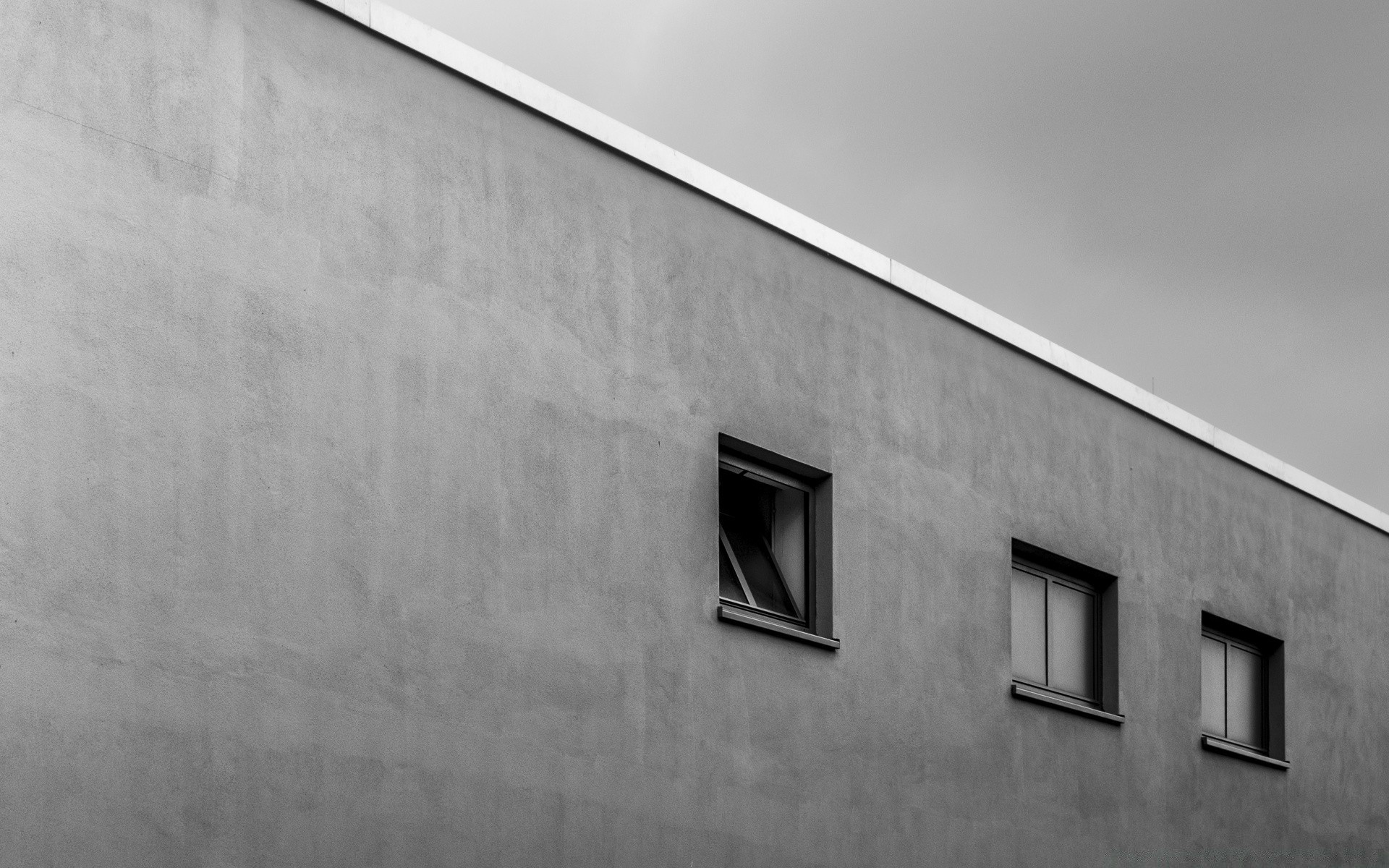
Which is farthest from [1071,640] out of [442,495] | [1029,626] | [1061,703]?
[442,495]

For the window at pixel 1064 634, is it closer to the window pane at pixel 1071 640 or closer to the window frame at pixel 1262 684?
the window pane at pixel 1071 640

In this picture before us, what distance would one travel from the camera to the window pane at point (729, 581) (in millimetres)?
11500

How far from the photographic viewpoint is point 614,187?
1095 cm

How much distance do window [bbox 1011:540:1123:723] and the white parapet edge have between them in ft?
5.46

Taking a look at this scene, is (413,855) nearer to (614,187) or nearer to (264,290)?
(264,290)

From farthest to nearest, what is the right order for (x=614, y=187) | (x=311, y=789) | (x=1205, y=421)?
1. (x=1205, y=421)
2. (x=614, y=187)
3. (x=311, y=789)

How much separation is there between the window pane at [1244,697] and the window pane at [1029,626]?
3202 mm

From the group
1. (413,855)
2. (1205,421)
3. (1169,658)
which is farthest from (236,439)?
(1205,421)

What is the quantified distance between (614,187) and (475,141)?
1.13 metres

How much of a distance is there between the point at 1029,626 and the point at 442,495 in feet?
20.0

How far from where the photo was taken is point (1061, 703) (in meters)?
13.6

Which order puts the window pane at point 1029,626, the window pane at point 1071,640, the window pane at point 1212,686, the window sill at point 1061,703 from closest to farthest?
1. the window sill at point 1061,703
2. the window pane at point 1029,626
3. the window pane at point 1071,640
4. the window pane at point 1212,686

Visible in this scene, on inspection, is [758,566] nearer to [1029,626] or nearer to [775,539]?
[775,539]

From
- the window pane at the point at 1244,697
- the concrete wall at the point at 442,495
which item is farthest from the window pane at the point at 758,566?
the window pane at the point at 1244,697
